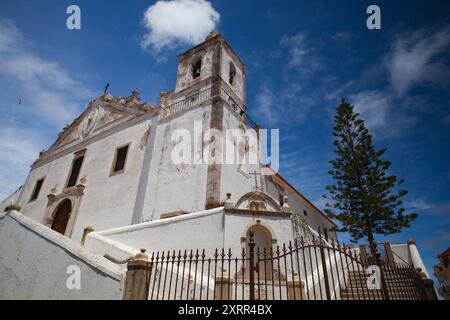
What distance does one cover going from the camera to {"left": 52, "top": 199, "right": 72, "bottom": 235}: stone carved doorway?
1422 centimetres

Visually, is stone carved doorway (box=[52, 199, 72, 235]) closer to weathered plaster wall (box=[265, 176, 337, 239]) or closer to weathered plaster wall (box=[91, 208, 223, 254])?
weathered plaster wall (box=[91, 208, 223, 254])

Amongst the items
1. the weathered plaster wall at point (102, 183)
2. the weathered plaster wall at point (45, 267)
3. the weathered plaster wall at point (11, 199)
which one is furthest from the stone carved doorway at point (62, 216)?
the weathered plaster wall at point (45, 267)

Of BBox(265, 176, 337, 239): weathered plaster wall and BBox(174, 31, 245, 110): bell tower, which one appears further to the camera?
BBox(265, 176, 337, 239): weathered plaster wall

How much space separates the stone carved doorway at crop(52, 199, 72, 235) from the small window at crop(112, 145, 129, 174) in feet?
11.3

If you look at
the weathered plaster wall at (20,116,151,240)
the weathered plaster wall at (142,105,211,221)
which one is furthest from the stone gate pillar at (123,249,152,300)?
the weathered plaster wall at (20,116,151,240)

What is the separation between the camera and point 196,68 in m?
16.8

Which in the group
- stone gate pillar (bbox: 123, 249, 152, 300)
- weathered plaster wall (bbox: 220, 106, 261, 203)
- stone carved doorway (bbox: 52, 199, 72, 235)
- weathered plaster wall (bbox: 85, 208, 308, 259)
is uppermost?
weathered plaster wall (bbox: 220, 106, 261, 203)

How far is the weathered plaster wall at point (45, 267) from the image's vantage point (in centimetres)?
472

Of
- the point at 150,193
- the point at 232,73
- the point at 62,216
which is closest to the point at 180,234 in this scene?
the point at 150,193

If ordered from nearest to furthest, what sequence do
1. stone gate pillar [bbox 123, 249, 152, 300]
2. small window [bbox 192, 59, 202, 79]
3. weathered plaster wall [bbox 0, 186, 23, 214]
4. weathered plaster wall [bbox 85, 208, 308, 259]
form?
stone gate pillar [bbox 123, 249, 152, 300]
weathered plaster wall [bbox 85, 208, 308, 259]
small window [bbox 192, 59, 202, 79]
weathered plaster wall [bbox 0, 186, 23, 214]

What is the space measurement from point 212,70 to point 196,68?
2.13 meters

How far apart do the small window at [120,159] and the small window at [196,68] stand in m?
6.01

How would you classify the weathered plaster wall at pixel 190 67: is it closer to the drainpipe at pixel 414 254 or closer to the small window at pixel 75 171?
the small window at pixel 75 171

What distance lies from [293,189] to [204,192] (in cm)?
1100
